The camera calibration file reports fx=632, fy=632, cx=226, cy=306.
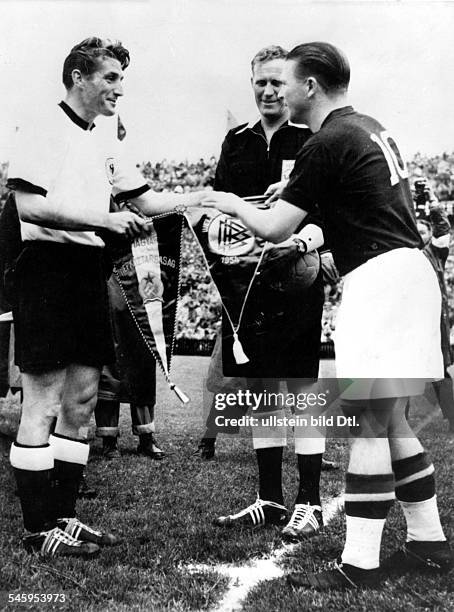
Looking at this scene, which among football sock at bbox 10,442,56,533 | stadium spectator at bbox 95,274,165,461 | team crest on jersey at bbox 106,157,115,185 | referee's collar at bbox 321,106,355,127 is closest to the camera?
referee's collar at bbox 321,106,355,127

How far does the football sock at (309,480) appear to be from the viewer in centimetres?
249

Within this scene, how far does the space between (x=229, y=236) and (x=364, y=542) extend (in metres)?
1.35

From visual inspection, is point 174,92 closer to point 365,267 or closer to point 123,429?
point 365,267

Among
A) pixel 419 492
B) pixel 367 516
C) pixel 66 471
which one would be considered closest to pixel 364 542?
pixel 367 516

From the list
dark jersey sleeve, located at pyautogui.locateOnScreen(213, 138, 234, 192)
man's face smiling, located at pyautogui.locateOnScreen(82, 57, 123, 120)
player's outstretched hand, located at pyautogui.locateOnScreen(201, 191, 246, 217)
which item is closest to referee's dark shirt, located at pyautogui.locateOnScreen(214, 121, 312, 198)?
dark jersey sleeve, located at pyautogui.locateOnScreen(213, 138, 234, 192)

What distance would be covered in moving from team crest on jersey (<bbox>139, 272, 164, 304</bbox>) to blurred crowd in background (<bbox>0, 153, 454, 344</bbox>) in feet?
3.42

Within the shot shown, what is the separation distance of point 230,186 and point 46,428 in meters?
1.30

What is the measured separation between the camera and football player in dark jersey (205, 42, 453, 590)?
188 centimetres

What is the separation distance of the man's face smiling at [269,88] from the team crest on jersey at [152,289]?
2.91 ft

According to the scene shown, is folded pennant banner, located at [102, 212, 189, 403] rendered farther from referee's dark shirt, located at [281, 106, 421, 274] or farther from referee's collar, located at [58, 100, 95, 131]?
referee's dark shirt, located at [281, 106, 421, 274]

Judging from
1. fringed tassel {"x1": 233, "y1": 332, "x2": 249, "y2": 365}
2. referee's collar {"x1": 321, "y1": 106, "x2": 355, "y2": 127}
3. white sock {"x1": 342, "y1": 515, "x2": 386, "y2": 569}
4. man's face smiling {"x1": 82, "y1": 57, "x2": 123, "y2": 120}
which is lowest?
white sock {"x1": 342, "y1": 515, "x2": 386, "y2": 569}

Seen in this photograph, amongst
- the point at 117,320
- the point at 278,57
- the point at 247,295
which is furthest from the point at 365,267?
the point at 117,320

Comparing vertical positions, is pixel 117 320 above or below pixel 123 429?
above

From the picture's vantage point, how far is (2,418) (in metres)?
4.36
